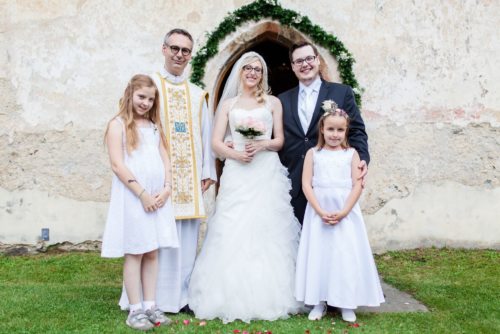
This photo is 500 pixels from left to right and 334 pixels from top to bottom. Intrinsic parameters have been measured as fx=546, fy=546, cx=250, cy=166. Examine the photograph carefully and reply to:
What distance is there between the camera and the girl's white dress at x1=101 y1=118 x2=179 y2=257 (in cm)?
393

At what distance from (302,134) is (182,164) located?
1045mm

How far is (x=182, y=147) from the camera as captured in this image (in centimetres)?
462

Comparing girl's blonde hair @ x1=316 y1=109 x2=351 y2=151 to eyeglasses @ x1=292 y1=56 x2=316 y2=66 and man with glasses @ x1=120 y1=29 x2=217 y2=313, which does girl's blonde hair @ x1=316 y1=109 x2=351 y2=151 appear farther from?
man with glasses @ x1=120 y1=29 x2=217 y2=313

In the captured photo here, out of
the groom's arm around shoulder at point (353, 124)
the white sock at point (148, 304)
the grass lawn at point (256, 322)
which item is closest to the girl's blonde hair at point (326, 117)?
the groom's arm around shoulder at point (353, 124)

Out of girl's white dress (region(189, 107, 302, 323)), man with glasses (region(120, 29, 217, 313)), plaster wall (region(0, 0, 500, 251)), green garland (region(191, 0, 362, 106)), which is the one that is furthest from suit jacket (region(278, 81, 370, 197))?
plaster wall (region(0, 0, 500, 251))

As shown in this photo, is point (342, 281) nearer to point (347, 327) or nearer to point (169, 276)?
point (347, 327)

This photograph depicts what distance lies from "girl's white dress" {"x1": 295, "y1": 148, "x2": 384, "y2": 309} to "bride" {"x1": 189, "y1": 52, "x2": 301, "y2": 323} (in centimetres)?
21

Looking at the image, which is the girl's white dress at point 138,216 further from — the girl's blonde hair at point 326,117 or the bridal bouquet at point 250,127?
the girl's blonde hair at point 326,117

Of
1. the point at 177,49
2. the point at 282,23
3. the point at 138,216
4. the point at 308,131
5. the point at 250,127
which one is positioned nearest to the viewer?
the point at 138,216

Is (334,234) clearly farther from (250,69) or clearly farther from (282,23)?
(282,23)

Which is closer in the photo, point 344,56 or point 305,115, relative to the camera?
point 305,115

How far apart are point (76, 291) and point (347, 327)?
268 cm

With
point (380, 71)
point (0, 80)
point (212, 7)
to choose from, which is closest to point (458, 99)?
point (380, 71)

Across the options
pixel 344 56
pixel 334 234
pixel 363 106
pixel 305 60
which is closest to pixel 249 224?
pixel 334 234
